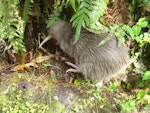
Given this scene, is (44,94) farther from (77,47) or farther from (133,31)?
(133,31)

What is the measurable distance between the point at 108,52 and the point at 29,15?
0.71m

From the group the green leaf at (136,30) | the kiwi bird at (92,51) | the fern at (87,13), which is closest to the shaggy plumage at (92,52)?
the kiwi bird at (92,51)

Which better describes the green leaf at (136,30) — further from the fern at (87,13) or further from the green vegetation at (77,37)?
the fern at (87,13)

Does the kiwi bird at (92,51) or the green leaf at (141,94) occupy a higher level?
the kiwi bird at (92,51)

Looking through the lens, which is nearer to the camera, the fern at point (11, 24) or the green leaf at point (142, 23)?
the fern at point (11, 24)

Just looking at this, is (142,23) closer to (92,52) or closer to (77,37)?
(92,52)

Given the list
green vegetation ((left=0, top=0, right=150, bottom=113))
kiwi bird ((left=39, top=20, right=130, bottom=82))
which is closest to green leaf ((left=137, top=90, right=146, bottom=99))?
green vegetation ((left=0, top=0, right=150, bottom=113))

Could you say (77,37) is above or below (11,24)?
below

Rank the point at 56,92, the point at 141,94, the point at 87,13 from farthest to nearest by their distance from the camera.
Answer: the point at 141,94 → the point at 56,92 → the point at 87,13

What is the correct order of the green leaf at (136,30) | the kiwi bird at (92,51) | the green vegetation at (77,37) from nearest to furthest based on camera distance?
the green vegetation at (77,37), the kiwi bird at (92,51), the green leaf at (136,30)

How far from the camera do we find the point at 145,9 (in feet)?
9.43

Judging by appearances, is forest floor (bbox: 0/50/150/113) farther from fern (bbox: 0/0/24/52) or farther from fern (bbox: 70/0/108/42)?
fern (bbox: 70/0/108/42)

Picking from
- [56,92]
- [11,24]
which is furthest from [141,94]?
[11,24]

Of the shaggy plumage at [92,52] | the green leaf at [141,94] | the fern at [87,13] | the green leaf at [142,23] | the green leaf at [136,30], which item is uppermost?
the fern at [87,13]
